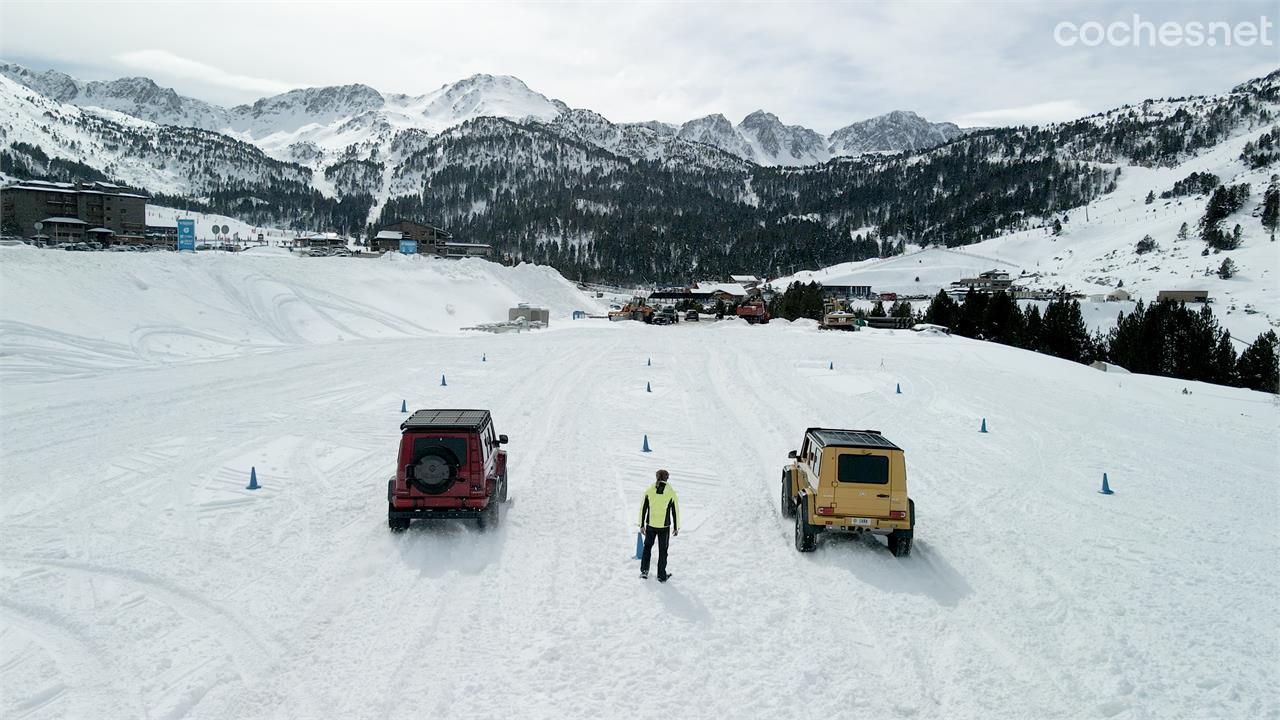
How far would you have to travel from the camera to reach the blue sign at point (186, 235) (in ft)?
183

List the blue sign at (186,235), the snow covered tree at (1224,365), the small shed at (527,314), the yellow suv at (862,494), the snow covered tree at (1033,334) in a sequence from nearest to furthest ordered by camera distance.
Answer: the yellow suv at (862,494) < the blue sign at (186,235) < the small shed at (527,314) < the snow covered tree at (1224,365) < the snow covered tree at (1033,334)

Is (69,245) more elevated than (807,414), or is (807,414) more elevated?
(69,245)

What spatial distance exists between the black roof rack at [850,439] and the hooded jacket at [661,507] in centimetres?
324

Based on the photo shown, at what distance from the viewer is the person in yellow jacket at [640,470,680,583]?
11.1 m

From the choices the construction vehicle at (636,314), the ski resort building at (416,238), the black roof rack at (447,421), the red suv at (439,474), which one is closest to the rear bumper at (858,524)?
the red suv at (439,474)

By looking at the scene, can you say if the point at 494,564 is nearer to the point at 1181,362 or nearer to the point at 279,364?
the point at 279,364

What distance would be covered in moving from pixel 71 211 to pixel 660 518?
115735 mm

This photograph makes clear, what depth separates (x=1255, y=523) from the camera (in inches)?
615

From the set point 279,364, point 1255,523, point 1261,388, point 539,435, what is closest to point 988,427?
point 1255,523

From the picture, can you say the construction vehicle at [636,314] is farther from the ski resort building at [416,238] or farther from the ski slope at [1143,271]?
the ski slope at [1143,271]

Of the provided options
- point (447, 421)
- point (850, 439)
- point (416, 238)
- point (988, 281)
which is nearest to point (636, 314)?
point (416, 238)

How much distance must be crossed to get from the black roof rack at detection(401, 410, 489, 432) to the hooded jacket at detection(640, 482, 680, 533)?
3.66 metres

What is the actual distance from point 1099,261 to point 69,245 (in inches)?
8105

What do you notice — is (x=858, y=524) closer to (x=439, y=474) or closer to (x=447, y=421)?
(x=439, y=474)
